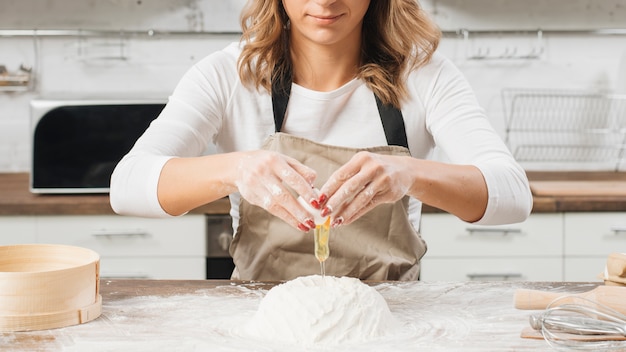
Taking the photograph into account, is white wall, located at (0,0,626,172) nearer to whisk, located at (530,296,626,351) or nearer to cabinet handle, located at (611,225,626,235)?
cabinet handle, located at (611,225,626,235)

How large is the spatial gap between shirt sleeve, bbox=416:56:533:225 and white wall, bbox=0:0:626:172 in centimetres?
142

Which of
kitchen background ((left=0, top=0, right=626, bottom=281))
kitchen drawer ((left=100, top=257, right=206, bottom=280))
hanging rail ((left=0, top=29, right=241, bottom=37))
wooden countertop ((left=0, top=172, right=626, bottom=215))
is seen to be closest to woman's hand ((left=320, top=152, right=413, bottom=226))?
wooden countertop ((left=0, top=172, right=626, bottom=215))

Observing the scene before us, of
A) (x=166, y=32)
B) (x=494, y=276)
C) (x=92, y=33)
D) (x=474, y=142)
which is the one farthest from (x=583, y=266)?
(x=92, y=33)

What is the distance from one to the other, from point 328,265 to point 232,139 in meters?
0.37

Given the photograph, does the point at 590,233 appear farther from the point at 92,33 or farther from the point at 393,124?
the point at 92,33

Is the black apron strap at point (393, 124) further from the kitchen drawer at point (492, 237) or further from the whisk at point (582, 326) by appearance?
the kitchen drawer at point (492, 237)

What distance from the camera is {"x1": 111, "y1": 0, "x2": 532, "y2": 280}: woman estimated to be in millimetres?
1568

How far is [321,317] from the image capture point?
4.35 feet

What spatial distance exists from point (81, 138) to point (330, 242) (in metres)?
1.27

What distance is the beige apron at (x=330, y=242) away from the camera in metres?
1.71

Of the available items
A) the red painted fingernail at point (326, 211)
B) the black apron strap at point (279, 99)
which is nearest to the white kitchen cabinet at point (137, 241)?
the black apron strap at point (279, 99)

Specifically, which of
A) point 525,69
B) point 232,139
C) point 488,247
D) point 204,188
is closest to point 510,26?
point 525,69

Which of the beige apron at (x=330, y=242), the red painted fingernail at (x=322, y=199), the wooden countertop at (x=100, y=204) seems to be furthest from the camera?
the wooden countertop at (x=100, y=204)

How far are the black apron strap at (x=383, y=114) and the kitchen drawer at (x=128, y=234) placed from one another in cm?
86
